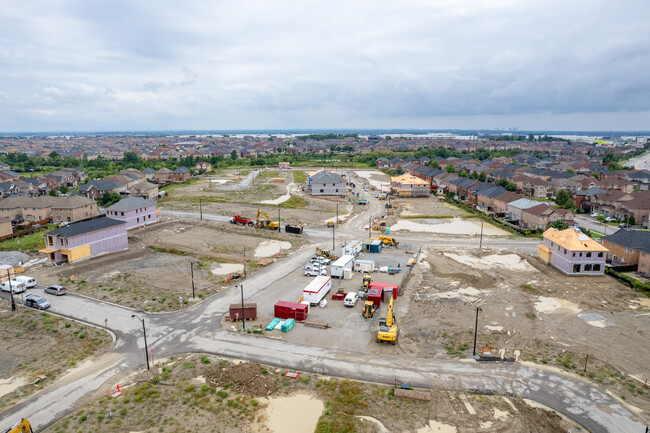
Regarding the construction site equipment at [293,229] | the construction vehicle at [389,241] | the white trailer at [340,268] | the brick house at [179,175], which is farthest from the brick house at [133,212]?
the brick house at [179,175]

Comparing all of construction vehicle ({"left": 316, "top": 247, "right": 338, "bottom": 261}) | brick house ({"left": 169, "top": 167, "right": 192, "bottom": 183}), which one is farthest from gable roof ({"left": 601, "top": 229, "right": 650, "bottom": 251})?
brick house ({"left": 169, "top": 167, "right": 192, "bottom": 183})

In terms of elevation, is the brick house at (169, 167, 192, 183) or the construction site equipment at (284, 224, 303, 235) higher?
the brick house at (169, 167, 192, 183)

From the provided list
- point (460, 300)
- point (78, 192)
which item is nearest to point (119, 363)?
point (460, 300)

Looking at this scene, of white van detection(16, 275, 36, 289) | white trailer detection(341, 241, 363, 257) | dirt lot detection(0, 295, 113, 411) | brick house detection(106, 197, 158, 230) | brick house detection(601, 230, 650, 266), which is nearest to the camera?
dirt lot detection(0, 295, 113, 411)

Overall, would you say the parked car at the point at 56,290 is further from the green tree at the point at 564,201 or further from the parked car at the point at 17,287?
the green tree at the point at 564,201

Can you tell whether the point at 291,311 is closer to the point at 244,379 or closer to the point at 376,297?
the point at 376,297

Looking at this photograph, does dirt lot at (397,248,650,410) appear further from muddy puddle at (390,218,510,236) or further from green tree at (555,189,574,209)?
green tree at (555,189,574,209)

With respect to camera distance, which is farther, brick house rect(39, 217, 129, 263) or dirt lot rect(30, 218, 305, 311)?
brick house rect(39, 217, 129, 263)
